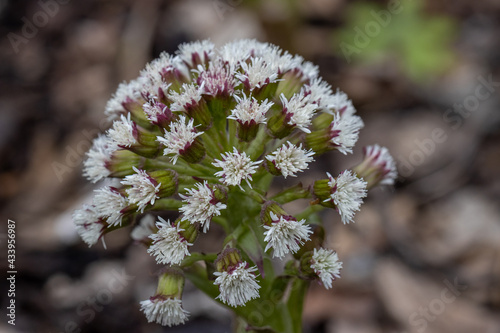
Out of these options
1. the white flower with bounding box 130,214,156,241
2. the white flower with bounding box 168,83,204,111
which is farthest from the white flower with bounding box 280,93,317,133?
the white flower with bounding box 130,214,156,241

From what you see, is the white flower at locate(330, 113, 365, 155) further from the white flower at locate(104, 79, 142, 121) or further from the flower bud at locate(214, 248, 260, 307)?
the white flower at locate(104, 79, 142, 121)

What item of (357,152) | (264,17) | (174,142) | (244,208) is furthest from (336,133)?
(264,17)


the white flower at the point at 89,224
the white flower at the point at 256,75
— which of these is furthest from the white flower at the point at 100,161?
the white flower at the point at 256,75

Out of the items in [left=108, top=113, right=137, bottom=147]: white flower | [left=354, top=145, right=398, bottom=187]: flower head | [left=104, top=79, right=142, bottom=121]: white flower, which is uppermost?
[left=104, top=79, right=142, bottom=121]: white flower

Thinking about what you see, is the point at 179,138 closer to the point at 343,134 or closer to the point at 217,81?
the point at 217,81

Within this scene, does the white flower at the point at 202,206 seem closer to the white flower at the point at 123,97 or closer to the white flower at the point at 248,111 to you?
the white flower at the point at 248,111

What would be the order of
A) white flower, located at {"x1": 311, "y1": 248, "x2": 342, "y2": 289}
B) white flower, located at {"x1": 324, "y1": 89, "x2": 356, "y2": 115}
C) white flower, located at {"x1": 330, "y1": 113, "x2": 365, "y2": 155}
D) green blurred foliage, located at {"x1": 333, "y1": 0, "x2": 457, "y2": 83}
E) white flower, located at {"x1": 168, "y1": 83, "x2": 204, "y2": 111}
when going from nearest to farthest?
white flower, located at {"x1": 311, "y1": 248, "x2": 342, "y2": 289}
white flower, located at {"x1": 168, "y1": 83, "x2": 204, "y2": 111}
white flower, located at {"x1": 330, "y1": 113, "x2": 365, "y2": 155}
white flower, located at {"x1": 324, "y1": 89, "x2": 356, "y2": 115}
green blurred foliage, located at {"x1": 333, "y1": 0, "x2": 457, "y2": 83}
